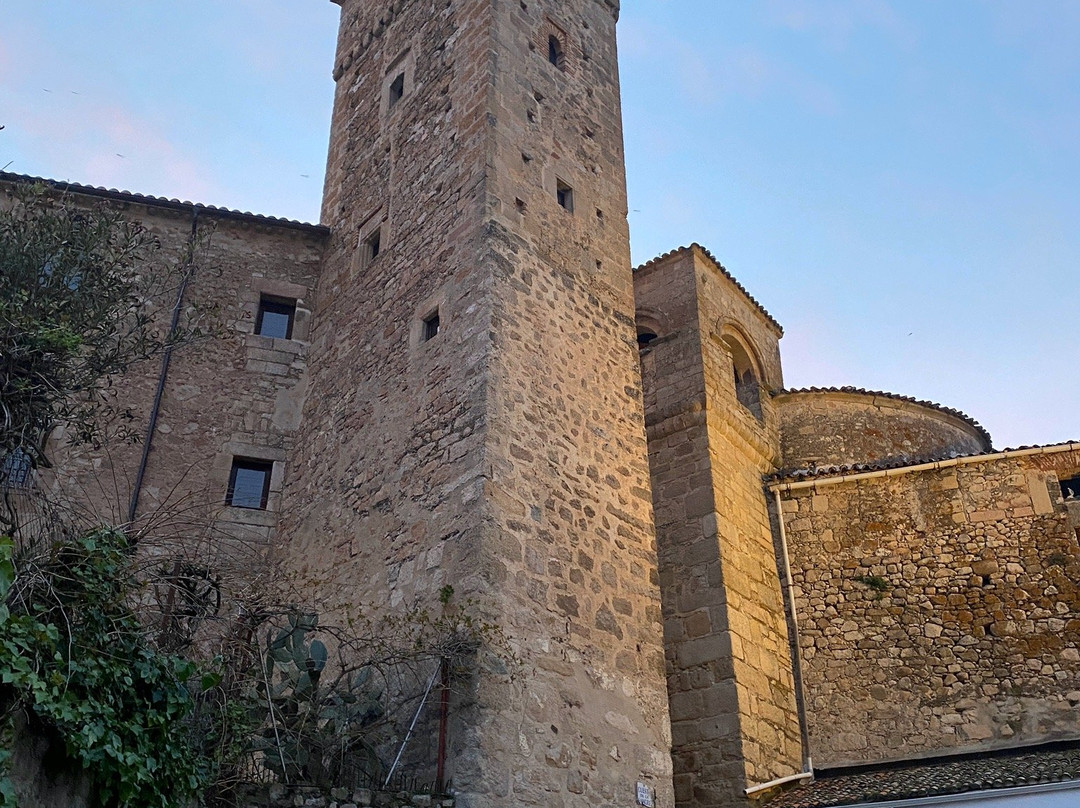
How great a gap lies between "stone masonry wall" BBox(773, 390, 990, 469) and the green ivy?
10.2m

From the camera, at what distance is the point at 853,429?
15.1 m

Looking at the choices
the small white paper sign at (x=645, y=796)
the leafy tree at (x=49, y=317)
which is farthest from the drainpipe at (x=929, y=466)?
the leafy tree at (x=49, y=317)

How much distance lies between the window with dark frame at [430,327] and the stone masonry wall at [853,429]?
21.5ft

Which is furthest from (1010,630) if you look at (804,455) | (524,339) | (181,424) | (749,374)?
(181,424)

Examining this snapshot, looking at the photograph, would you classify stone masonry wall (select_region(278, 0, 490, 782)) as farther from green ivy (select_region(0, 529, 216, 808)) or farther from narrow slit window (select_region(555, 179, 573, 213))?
green ivy (select_region(0, 529, 216, 808))

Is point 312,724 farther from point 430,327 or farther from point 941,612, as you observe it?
point 941,612

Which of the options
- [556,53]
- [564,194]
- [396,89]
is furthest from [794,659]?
[396,89]

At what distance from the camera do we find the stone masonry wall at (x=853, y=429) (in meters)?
14.9

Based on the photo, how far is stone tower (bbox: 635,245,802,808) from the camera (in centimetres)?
1102

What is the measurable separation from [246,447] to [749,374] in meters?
7.44

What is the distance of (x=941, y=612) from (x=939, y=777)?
2.54m

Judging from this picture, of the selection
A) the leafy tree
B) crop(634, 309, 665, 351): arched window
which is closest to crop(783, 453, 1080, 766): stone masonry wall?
crop(634, 309, 665, 351): arched window

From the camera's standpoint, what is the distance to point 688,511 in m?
12.3

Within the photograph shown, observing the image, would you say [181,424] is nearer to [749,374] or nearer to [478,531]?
[478,531]
